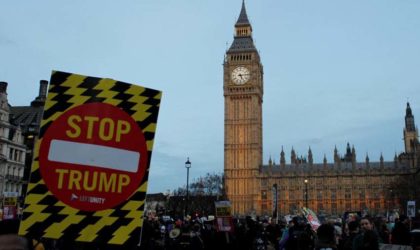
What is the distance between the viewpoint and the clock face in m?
117

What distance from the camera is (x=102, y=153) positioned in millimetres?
3912

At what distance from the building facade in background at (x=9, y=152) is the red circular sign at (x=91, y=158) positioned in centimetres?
5007

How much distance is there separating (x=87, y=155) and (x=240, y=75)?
376ft

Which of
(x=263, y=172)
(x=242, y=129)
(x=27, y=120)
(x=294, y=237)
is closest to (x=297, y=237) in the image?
(x=294, y=237)

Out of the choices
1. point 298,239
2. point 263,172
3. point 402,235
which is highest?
point 263,172

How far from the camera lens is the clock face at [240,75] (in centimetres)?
11694

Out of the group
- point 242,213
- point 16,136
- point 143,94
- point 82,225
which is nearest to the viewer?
point 82,225

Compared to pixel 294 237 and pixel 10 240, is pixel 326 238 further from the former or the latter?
pixel 10 240

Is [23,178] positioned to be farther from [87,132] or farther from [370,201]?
[370,201]

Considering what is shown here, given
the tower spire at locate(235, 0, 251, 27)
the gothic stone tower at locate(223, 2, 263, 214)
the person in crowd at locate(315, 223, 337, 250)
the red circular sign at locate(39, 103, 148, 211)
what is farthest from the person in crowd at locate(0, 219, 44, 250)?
the tower spire at locate(235, 0, 251, 27)

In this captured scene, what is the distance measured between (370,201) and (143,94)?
398 ft

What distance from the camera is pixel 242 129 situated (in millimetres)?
115938

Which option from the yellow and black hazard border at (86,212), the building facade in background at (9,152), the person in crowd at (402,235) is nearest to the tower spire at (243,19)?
the building facade in background at (9,152)

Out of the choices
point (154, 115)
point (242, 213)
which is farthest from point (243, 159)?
point (154, 115)
